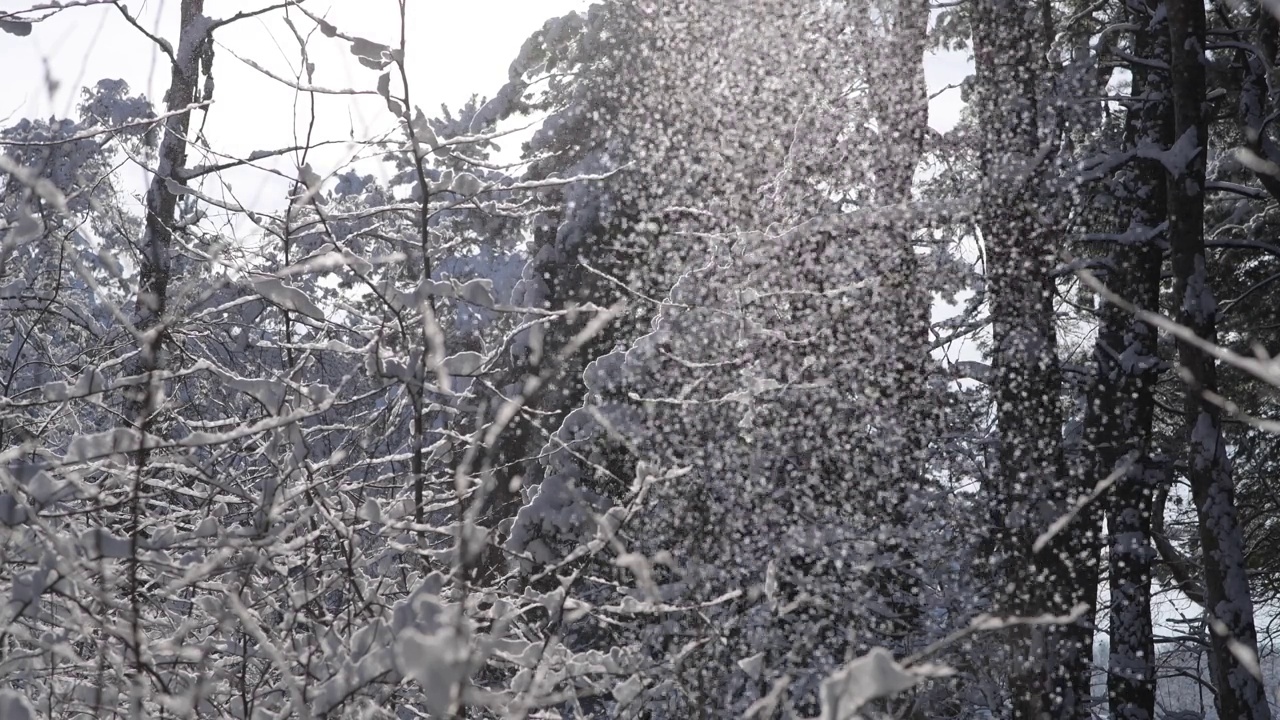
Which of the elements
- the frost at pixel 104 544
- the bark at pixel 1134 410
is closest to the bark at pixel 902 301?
the bark at pixel 1134 410

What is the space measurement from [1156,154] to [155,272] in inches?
262

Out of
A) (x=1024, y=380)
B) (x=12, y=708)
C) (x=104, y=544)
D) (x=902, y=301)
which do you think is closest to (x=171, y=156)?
(x=104, y=544)

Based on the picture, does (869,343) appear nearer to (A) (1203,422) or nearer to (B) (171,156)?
(A) (1203,422)

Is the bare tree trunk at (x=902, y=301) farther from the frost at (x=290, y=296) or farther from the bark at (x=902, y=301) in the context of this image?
the frost at (x=290, y=296)

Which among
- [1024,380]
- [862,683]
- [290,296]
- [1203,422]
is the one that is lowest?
[862,683]

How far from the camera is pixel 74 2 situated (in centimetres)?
502

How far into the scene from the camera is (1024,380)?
686cm

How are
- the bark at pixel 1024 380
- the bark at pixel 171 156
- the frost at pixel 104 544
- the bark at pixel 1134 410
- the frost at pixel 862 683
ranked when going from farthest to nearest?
the bark at pixel 1134 410, the bark at pixel 1024 380, the bark at pixel 171 156, the frost at pixel 104 544, the frost at pixel 862 683

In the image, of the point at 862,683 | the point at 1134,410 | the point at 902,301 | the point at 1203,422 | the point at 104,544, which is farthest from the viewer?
the point at 1134,410

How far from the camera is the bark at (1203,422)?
19.6 feet

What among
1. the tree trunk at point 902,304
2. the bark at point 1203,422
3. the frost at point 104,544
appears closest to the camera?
the frost at point 104,544

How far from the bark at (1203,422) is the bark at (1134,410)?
0.69 m

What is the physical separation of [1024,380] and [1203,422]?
3.80 feet

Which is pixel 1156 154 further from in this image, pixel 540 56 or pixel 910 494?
pixel 540 56
